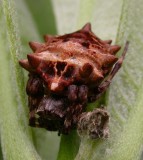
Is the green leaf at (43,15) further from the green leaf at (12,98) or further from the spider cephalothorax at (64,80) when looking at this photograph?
the green leaf at (12,98)

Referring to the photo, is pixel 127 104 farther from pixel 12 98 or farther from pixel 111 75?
pixel 12 98

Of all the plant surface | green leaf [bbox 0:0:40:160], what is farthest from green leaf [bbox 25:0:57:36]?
green leaf [bbox 0:0:40:160]

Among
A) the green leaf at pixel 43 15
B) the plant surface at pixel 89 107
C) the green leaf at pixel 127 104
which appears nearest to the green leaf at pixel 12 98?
the plant surface at pixel 89 107

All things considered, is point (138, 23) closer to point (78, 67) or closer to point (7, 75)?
point (78, 67)

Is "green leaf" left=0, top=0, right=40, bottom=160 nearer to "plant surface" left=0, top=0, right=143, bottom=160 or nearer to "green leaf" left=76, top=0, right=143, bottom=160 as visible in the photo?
"plant surface" left=0, top=0, right=143, bottom=160

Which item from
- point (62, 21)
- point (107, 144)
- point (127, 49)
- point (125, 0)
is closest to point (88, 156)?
point (107, 144)
